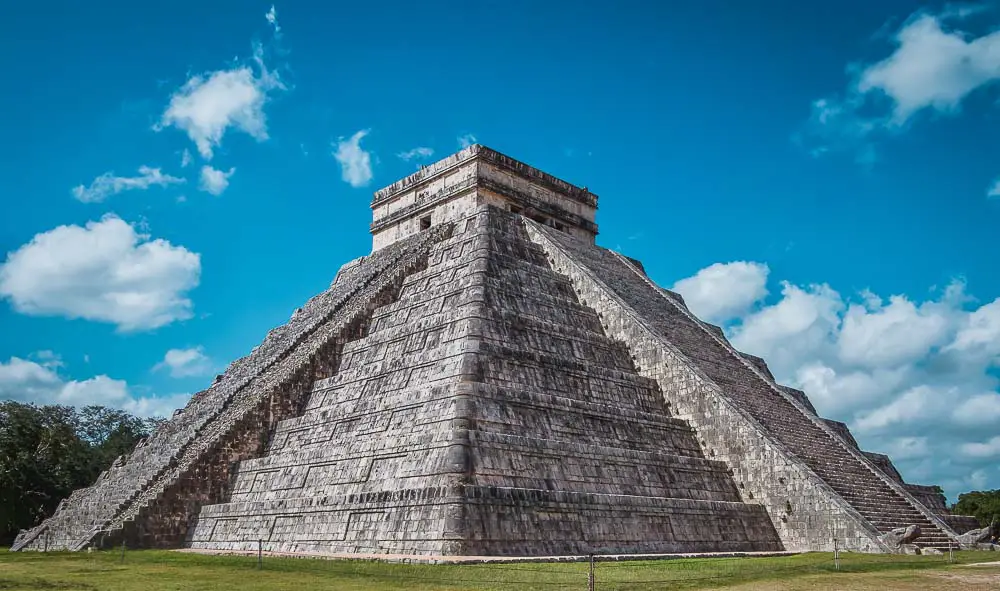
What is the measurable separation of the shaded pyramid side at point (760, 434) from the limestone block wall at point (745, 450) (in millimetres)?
20

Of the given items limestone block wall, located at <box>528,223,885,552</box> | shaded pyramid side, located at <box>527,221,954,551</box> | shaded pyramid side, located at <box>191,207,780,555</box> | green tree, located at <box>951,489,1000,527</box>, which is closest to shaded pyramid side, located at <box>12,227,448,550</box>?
shaded pyramid side, located at <box>191,207,780,555</box>

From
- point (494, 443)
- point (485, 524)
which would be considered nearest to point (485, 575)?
point (485, 524)

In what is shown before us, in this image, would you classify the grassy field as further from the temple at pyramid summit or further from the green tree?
the green tree

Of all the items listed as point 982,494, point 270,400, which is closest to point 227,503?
point 270,400

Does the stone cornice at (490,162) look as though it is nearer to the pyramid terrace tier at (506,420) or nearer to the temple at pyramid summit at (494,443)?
the temple at pyramid summit at (494,443)

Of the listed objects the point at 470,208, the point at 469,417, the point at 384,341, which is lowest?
the point at 469,417

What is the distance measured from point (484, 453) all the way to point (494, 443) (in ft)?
1.13

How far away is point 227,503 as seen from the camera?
17.3 meters

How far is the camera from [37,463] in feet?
85.9

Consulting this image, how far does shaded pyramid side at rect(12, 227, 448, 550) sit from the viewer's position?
17.0 m

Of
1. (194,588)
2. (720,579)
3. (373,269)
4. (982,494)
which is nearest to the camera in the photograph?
(194,588)

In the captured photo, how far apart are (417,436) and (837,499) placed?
8059mm

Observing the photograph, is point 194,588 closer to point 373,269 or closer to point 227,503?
point 227,503

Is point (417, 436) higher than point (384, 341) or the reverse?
the reverse
